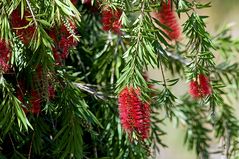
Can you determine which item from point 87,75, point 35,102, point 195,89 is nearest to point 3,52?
point 35,102

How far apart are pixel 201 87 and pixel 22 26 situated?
0.35 m

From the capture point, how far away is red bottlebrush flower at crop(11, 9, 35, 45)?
3.11 feet

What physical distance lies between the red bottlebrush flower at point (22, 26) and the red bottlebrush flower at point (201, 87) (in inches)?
12.7

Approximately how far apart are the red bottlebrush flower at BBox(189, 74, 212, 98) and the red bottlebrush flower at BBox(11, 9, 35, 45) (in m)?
0.32

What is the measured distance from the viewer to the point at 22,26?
0.97 m

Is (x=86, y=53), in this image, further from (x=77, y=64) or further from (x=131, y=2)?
(x=131, y=2)

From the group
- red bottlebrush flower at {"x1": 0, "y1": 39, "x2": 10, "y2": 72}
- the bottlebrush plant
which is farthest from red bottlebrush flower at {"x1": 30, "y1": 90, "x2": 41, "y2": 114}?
red bottlebrush flower at {"x1": 0, "y1": 39, "x2": 10, "y2": 72}

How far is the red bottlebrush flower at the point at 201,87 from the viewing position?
3.35ft

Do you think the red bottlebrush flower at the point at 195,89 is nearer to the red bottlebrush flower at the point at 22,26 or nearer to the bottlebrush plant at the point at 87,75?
the bottlebrush plant at the point at 87,75

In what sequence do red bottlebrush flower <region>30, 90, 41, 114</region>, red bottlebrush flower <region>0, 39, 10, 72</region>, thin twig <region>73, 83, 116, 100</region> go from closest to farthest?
1. red bottlebrush flower <region>0, 39, 10, 72</region>
2. red bottlebrush flower <region>30, 90, 41, 114</region>
3. thin twig <region>73, 83, 116, 100</region>

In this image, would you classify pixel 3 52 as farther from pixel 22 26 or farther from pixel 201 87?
pixel 201 87

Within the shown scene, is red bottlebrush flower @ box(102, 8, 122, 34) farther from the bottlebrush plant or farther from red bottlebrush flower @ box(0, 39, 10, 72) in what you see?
red bottlebrush flower @ box(0, 39, 10, 72)

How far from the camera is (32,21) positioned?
0.92 m

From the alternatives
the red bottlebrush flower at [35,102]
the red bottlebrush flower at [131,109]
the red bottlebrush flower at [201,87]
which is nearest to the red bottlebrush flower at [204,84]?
the red bottlebrush flower at [201,87]
